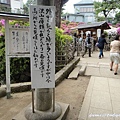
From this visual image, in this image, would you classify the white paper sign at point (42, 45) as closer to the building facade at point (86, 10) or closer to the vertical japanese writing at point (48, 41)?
the vertical japanese writing at point (48, 41)

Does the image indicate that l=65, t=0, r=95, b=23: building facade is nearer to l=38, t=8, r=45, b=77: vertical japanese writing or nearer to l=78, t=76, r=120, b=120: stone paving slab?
l=78, t=76, r=120, b=120: stone paving slab

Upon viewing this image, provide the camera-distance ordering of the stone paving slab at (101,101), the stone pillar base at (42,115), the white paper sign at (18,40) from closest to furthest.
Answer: the stone pillar base at (42,115) < the stone paving slab at (101,101) < the white paper sign at (18,40)

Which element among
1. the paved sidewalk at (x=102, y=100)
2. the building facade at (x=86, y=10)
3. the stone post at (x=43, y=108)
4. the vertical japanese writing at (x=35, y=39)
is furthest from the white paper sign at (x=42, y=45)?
the building facade at (x=86, y=10)

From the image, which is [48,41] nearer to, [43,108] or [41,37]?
[41,37]

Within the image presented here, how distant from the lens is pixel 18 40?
339 centimetres

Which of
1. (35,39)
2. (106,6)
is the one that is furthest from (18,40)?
(106,6)

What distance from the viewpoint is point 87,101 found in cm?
344

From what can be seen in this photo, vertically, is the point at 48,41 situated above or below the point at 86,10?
below

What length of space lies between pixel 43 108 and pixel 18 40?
169cm

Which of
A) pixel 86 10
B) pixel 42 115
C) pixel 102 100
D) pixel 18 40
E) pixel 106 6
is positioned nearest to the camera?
pixel 42 115

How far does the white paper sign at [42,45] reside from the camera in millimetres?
2254

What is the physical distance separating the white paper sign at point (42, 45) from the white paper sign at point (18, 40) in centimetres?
120

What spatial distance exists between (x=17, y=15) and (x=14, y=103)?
6.47 feet

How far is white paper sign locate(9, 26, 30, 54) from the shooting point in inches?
131
